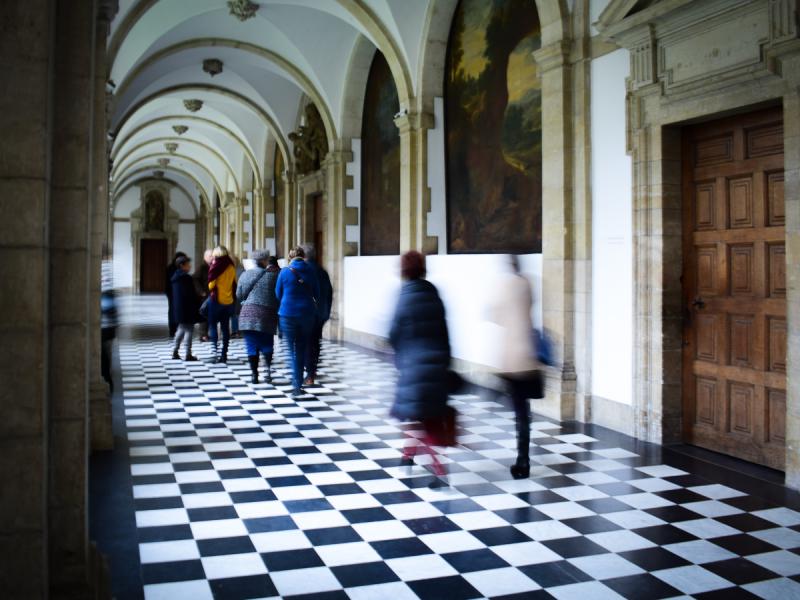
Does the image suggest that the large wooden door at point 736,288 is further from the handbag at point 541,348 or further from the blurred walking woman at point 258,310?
the blurred walking woman at point 258,310

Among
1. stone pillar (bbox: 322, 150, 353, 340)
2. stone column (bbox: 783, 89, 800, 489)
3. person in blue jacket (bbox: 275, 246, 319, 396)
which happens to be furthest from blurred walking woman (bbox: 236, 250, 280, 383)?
stone pillar (bbox: 322, 150, 353, 340)

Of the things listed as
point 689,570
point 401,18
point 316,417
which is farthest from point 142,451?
point 401,18

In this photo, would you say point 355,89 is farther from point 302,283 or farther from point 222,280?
point 302,283

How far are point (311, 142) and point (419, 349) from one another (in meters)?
13.0

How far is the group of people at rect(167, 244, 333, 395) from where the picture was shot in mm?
8523

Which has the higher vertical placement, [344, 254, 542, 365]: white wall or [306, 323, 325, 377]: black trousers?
Result: [344, 254, 542, 365]: white wall

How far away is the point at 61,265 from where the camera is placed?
110 inches

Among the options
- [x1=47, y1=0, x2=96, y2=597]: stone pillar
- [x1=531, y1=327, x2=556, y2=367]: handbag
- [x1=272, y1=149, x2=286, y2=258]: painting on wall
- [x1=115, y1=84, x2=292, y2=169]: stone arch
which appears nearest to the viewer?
[x1=47, y1=0, x2=96, y2=597]: stone pillar

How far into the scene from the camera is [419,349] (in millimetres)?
5090

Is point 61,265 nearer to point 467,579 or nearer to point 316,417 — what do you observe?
point 467,579

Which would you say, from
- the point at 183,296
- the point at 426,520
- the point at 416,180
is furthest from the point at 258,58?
the point at 426,520

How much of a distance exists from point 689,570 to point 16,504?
3018mm

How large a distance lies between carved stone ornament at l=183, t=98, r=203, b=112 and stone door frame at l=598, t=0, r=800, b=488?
16.0m

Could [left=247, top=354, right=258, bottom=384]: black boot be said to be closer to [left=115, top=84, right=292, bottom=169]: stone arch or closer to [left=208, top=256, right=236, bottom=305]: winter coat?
[left=208, top=256, right=236, bottom=305]: winter coat
